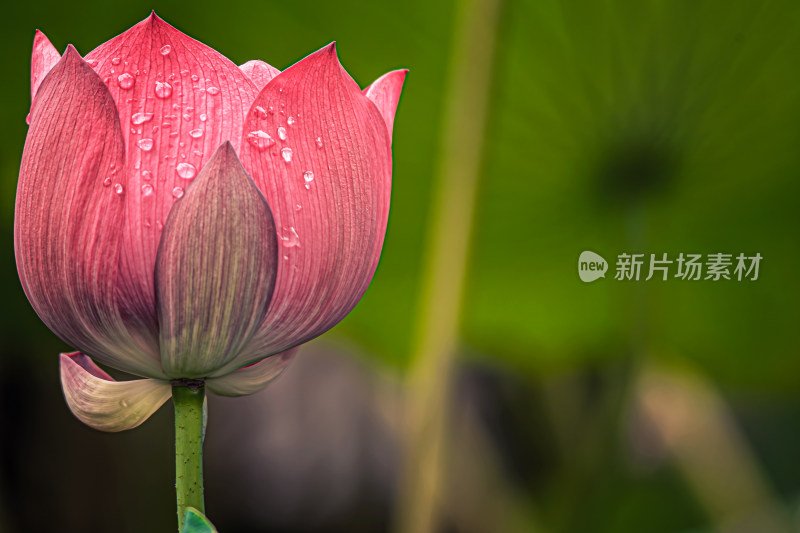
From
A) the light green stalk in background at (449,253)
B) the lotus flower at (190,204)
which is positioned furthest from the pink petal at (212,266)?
the light green stalk in background at (449,253)

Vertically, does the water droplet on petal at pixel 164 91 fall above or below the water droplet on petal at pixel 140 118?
above

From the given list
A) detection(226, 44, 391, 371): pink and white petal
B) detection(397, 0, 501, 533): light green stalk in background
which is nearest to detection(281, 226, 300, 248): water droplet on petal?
detection(226, 44, 391, 371): pink and white petal

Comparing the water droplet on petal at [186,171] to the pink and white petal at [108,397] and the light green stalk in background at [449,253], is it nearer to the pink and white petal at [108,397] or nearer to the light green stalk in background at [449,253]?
the pink and white petal at [108,397]

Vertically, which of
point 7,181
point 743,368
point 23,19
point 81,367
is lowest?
point 743,368

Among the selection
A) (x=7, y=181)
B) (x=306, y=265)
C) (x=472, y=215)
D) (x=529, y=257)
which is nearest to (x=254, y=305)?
(x=306, y=265)

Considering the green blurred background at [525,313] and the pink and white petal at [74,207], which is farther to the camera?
the green blurred background at [525,313]

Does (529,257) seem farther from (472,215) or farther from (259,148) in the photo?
(259,148)

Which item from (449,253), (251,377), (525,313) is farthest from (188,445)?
(525,313)

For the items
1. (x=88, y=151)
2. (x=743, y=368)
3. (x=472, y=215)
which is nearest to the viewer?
(x=88, y=151)
